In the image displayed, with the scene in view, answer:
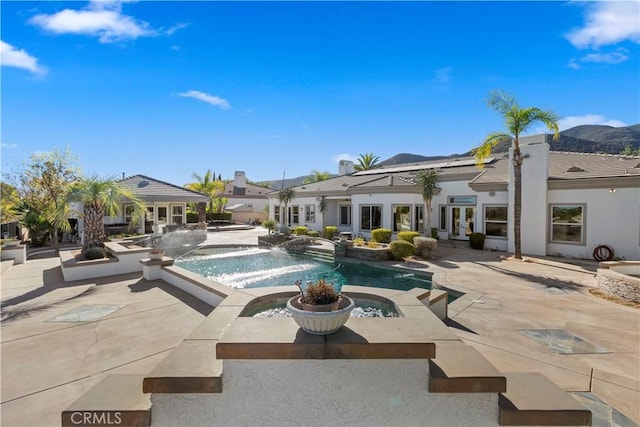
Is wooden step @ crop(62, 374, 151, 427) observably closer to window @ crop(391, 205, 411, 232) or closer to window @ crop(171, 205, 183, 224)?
window @ crop(391, 205, 411, 232)

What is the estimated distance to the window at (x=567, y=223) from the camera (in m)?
13.8

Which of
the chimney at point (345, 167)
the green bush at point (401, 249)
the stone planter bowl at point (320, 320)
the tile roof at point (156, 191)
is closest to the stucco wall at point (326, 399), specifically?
the stone planter bowl at point (320, 320)

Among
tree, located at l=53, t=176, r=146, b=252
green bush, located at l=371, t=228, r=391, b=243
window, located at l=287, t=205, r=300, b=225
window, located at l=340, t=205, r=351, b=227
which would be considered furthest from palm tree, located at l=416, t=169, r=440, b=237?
tree, located at l=53, t=176, r=146, b=252

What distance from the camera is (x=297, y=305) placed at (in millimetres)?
3125

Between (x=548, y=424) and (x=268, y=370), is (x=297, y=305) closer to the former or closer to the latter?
(x=268, y=370)

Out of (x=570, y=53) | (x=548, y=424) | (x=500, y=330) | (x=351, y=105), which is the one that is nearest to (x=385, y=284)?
(x=500, y=330)

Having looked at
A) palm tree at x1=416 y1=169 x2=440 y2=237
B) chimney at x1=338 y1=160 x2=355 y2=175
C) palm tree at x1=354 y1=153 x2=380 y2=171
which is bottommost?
palm tree at x1=416 y1=169 x2=440 y2=237

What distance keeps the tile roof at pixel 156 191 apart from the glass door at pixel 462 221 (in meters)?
20.6

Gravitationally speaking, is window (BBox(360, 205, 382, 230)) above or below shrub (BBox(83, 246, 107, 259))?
above

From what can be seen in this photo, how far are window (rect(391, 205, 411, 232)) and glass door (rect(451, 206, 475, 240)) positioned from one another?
2.98 m

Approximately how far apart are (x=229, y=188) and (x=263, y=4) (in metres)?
44.3

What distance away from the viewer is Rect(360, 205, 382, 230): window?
20625mm

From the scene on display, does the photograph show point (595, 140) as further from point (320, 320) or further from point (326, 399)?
point (326, 399)

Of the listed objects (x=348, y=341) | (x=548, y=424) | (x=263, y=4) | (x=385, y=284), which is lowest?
(x=385, y=284)
